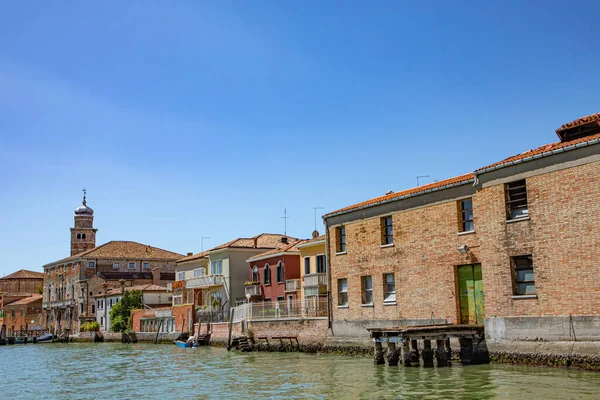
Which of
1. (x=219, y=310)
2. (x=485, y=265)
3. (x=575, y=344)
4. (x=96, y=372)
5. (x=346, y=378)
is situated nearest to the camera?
(x=575, y=344)

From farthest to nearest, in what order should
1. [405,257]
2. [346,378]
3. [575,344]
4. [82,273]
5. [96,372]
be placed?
[82,273]
[96,372]
[405,257]
[346,378]
[575,344]

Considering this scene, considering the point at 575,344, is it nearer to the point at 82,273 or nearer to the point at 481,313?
the point at 481,313

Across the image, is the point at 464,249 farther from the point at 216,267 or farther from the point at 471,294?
the point at 216,267

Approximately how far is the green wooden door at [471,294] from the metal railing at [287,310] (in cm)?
1093

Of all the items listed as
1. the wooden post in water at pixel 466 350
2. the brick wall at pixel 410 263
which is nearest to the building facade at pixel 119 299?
the brick wall at pixel 410 263

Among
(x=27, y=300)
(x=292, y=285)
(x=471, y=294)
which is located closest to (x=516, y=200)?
(x=471, y=294)

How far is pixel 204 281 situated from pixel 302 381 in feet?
124

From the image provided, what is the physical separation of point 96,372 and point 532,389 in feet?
66.3

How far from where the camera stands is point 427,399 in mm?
16672

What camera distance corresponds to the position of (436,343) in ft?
75.9

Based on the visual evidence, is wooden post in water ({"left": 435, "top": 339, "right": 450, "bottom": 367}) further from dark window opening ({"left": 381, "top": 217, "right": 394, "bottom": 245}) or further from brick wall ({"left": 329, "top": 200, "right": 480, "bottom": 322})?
dark window opening ({"left": 381, "top": 217, "right": 394, "bottom": 245})

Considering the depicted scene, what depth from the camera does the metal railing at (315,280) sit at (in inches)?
1651

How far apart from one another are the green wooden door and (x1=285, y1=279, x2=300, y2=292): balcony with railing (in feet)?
72.5

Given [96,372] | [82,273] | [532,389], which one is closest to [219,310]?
[96,372]
